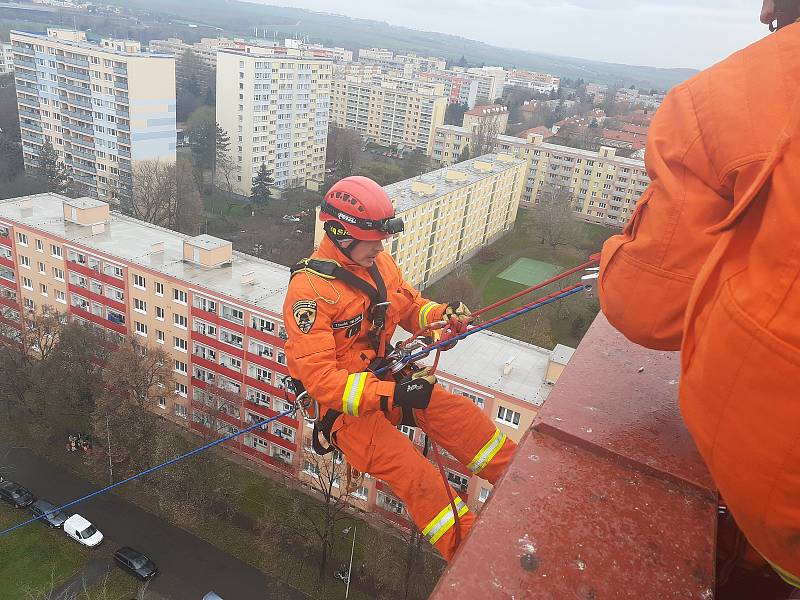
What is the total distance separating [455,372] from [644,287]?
1463 centimetres

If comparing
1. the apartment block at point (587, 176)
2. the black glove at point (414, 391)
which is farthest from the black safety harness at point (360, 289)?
the apartment block at point (587, 176)

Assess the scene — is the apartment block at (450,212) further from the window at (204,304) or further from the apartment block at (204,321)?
the window at (204,304)

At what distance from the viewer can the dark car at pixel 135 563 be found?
54.4ft

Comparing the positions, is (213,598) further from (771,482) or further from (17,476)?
(771,482)

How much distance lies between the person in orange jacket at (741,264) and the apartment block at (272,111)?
4694 centimetres

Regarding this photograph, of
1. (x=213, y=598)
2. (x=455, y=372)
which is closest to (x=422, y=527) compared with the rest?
(x=455, y=372)

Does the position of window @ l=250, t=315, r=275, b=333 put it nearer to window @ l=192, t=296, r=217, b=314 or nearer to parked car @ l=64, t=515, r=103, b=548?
window @ l=192, t=296, r=217, b=314

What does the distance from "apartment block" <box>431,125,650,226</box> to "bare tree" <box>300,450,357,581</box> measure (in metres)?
36.3

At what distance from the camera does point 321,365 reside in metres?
4.08

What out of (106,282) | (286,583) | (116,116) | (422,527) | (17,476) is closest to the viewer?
(422,527)

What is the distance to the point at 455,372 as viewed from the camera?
54.4 ft

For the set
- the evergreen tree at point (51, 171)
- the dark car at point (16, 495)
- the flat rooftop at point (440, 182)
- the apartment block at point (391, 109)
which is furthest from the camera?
the apartment block at point (391, 109)

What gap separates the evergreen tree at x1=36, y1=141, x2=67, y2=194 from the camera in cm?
3847

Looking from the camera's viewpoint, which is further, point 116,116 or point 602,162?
point 602,162
